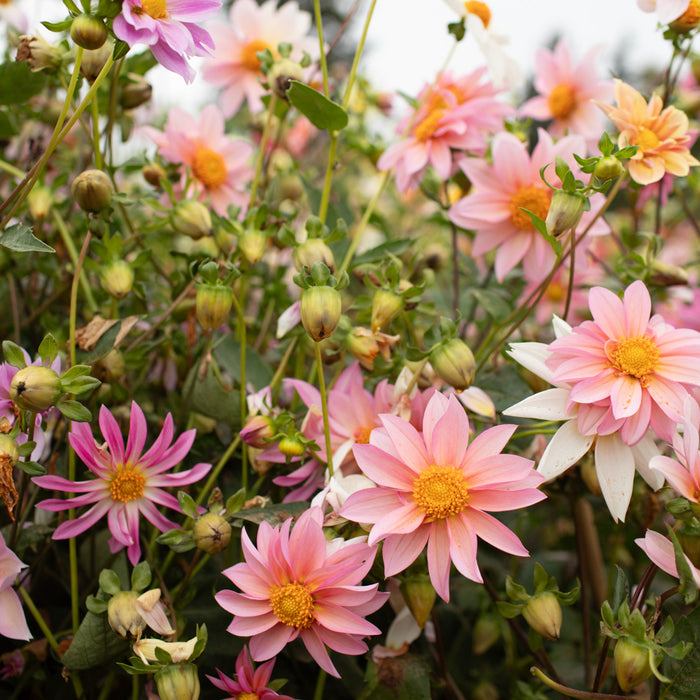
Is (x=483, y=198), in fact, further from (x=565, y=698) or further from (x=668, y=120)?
(x=565, y=698)

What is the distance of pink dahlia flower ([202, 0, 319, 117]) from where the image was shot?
673mm

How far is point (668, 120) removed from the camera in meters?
0.46

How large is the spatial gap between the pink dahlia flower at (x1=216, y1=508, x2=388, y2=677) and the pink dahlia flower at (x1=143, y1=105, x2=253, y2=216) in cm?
35

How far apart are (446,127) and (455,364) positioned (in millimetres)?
247

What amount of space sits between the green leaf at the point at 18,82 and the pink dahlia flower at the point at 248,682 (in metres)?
0.47

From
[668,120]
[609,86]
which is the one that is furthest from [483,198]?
[609,86]

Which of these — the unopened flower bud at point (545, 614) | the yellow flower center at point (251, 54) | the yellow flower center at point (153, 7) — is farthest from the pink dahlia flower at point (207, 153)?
the unopened flower bud at point (545, 614)

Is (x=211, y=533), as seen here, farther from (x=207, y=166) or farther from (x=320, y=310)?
(x=207, y=166)

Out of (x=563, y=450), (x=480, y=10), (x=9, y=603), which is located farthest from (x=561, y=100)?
(x=9, y=603)

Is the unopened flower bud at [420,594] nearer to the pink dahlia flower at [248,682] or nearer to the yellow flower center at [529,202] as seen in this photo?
the pink dahlia flower at [248,682]

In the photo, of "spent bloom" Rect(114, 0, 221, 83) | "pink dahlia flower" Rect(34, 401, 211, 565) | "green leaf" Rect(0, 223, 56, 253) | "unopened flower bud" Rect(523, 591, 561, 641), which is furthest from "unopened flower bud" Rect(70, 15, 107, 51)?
"unopened flower bud" Rect(523, 591, 561, 641)

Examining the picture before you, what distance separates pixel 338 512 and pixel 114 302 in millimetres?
247

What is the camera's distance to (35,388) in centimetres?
34

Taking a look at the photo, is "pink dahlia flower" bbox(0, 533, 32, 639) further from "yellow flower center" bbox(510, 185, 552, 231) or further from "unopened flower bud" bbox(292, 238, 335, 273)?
"yellow flower center" bbox(510, 185, 552, 231)
